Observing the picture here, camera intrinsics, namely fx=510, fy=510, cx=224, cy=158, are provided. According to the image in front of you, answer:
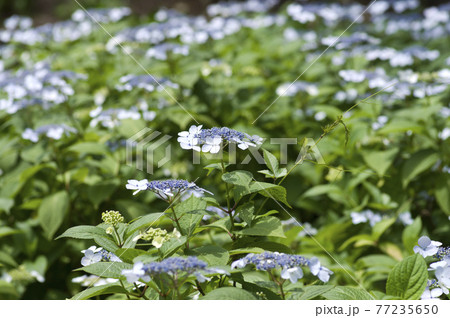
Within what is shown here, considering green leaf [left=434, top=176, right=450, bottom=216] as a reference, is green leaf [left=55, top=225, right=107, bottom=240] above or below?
above

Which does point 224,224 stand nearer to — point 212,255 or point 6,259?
point 212,255

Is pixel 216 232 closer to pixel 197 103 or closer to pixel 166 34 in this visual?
pixel 197 103

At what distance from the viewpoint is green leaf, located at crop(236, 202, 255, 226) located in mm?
1581

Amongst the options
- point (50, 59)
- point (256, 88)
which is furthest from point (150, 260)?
point (50, 59)

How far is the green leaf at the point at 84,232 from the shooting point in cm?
150

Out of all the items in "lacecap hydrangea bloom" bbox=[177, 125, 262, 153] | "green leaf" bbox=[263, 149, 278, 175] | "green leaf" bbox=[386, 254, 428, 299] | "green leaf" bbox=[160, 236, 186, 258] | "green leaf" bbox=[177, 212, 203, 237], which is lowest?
"green leaf" bbox=[386, 254, 428, 299]

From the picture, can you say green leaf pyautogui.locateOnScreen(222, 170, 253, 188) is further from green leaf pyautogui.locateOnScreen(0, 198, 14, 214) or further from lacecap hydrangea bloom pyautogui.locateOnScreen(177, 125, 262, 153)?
green leaf pyautogui.locateOnScreen(0, 198, 14, 214)

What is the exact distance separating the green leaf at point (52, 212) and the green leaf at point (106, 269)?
1.34 m

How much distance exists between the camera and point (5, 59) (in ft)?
17.7

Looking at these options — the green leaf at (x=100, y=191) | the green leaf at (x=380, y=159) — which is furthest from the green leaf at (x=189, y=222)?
the green leaf at (x=380, y=159)

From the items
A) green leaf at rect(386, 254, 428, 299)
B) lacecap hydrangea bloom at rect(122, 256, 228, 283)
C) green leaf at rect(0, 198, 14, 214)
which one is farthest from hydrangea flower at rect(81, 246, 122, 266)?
green leaf at rect(0, 198, 14, 214)

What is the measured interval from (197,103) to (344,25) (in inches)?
106

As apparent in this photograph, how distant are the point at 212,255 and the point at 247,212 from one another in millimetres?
192

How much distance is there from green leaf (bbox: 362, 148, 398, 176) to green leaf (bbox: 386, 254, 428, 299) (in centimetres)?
133
